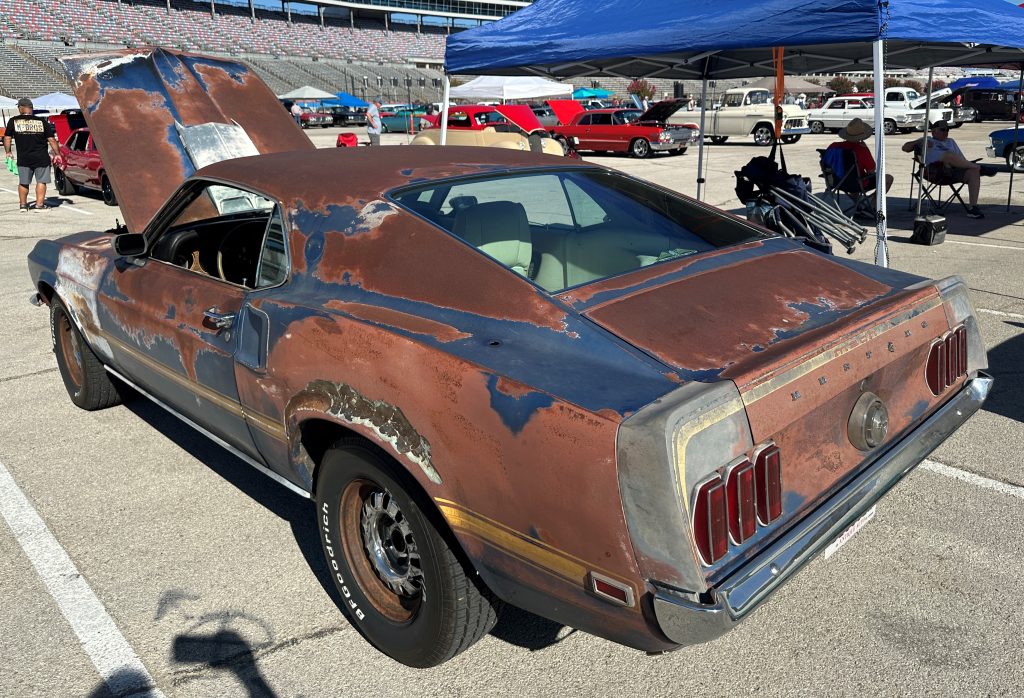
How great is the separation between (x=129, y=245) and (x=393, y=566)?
198 centimetres

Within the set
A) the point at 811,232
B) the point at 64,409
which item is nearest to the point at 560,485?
the point at 64,409

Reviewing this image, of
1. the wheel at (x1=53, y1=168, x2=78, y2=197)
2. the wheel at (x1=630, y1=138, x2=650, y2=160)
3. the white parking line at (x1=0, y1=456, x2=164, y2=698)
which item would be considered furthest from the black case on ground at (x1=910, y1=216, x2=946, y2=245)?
the wheel at (x1=53, y1=168, x2=78, y2=197)

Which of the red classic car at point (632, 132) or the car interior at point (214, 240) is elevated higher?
the red classic car at point (632, 132)

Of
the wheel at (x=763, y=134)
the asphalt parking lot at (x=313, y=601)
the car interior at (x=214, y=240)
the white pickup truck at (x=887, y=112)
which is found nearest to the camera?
the asphalt parking lot at (x=313, y=601)

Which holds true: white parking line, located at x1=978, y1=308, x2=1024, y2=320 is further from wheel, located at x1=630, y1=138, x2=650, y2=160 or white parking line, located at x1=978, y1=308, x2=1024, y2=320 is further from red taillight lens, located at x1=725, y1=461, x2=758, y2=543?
wheel, located at x1=630, y1=138, x2=650, y2=160

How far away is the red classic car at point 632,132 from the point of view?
23031 mm

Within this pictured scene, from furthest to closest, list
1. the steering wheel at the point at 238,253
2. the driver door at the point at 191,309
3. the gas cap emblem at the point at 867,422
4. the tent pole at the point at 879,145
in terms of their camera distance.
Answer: the tent pole at the point at 879,145 < the steering wheel at the point at 238,253 < the driver door at the point at 191,309 < the gas cap emblem at the point at 867,422

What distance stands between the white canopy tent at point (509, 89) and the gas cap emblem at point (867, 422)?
21645mm

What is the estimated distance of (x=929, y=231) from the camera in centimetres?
918

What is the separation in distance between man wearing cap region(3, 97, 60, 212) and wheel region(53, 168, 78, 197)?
230cm

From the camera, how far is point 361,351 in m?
2.41

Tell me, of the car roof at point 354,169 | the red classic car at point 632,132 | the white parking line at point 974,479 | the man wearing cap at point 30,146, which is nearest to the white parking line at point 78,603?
the car roof at point 354,169

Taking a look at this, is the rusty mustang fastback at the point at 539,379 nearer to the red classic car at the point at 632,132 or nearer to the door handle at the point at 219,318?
the door handle at the point at 219,318

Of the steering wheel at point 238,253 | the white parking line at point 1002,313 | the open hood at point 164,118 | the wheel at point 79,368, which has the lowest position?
the white parking line at point 1002,313
